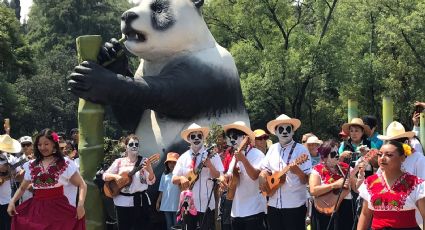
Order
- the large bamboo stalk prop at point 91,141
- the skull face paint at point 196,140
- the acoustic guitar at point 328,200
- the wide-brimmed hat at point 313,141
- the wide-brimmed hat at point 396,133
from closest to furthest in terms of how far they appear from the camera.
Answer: the wide-brimmed hat at point 396,133
the acoustic guitar at point 328,200
the skull face paint at point 196,140
the wide-brimmed hat at point 313,141
the large bamboo stalk prop at point 91,141

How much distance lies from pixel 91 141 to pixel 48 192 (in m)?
3.12

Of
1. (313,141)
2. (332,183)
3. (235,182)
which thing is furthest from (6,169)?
(332,183)

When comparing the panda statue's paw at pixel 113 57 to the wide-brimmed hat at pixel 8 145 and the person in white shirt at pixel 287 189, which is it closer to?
the wide-brimmed hat at pixel 8 145

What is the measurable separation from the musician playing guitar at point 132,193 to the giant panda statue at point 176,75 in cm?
141

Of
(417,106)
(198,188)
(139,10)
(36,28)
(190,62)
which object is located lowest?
(198,188)

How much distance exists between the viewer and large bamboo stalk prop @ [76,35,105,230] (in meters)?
11.3

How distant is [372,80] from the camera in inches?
1133

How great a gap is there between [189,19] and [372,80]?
17.9 metres

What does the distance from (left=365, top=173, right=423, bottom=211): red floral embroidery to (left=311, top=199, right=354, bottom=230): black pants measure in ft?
9.61

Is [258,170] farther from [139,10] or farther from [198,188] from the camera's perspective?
[139,10]

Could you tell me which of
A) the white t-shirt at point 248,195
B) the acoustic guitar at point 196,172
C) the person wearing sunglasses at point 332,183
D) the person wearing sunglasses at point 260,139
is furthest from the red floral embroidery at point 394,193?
the person wearing sunglasses at point 260,139

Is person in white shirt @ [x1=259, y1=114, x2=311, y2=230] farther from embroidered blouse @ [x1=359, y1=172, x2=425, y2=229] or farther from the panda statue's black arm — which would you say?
the panda statue's black arm

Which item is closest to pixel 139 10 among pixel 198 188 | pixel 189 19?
pixel 189 19

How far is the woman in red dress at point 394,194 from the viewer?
19.8ft
